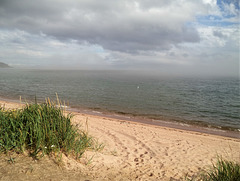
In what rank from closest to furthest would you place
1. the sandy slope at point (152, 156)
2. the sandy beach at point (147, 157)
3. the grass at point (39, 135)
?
the grass at point (39, 135)
the sandy beach at point (147, 157)
the sandy slope at point (152, 156)

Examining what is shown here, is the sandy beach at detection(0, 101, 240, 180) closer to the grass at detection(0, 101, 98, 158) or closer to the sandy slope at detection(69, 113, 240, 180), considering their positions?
the sandy slope at detection(69, 113, 240, 180)

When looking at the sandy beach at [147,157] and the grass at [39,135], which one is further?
the sandy beach at [147,157]

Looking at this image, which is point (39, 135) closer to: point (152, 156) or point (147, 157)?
point (147, 157)

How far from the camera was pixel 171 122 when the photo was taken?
15.2 m

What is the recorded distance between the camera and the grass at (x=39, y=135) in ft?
15.0

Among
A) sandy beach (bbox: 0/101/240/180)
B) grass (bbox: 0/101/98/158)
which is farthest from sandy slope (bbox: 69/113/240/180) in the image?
grass (bbox: 0/101/98/158)

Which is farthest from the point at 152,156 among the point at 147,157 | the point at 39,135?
the point at 39,135

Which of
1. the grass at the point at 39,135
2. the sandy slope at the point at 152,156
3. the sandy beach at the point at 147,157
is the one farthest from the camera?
the sandy slope at the point at 152,156

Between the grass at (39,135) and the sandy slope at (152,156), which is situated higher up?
the grass at (39,135)

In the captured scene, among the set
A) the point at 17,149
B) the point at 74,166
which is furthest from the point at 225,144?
the point at 17,149

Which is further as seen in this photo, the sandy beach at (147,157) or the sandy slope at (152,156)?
the sandy slope at (152,156)

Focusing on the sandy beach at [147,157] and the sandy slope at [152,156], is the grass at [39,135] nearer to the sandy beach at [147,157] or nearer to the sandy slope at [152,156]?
the sandy beach at [147,157]

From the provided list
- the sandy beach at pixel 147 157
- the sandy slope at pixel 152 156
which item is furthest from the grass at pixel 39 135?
the sandy slope at pixel 152 156

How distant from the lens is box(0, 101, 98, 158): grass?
4574 millimetres
